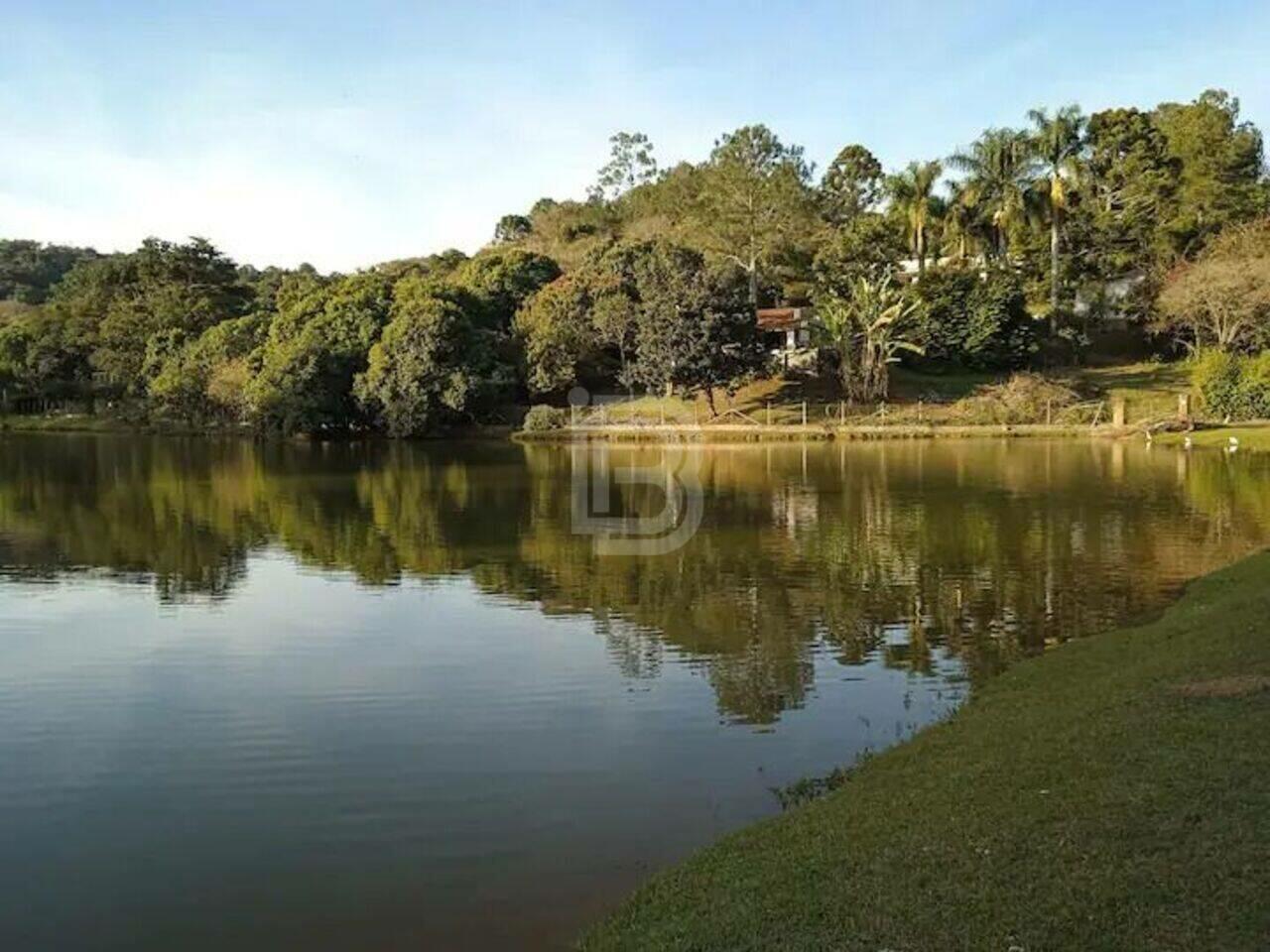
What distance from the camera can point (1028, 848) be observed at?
7.32 m

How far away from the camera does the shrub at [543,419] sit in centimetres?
6719

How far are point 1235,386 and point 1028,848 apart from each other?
55154 millimetres

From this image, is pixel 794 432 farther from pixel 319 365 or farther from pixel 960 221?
pixel 319 365

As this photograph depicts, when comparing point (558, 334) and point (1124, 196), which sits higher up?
point (1124, 196)

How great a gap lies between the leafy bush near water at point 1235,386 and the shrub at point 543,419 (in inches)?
1380

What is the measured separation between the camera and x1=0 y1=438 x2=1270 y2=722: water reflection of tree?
712 inches

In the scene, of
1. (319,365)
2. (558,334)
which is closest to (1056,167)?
(558,334)

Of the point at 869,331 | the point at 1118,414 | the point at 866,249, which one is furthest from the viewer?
the point at 866,249

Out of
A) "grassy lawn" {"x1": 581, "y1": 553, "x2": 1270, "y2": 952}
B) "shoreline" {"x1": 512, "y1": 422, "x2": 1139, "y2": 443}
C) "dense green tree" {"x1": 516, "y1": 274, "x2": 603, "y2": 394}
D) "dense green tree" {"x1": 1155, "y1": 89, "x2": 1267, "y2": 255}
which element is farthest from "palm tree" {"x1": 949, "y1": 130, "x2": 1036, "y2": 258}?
"grassy lawn" {"x1": 581, "y1": 553, "x2": 1270, "y2": 952}

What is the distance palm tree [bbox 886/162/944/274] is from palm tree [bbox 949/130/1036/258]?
172 centimetres

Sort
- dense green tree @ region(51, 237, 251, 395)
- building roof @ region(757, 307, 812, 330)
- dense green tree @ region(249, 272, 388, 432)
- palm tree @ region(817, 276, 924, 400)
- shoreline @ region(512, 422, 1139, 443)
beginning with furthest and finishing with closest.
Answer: dense green tree @ region(51, 237, 251, 395)
building roof @ region(757, 307, 812, 330)
dense green tree @ region(249, 272, 388, 432)
palm tree @ region(817, 276, 924, 400)
shoreline @ region(512, 422, 1139, 443)

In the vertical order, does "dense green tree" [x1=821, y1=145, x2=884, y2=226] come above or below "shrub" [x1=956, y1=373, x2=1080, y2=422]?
above

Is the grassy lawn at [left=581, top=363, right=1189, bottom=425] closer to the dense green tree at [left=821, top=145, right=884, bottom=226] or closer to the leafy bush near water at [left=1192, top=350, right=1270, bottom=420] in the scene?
the leafy bush near water at [left=1192, top=350, right=1270, bottom=420]

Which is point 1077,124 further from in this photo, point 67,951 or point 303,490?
point 67,951
